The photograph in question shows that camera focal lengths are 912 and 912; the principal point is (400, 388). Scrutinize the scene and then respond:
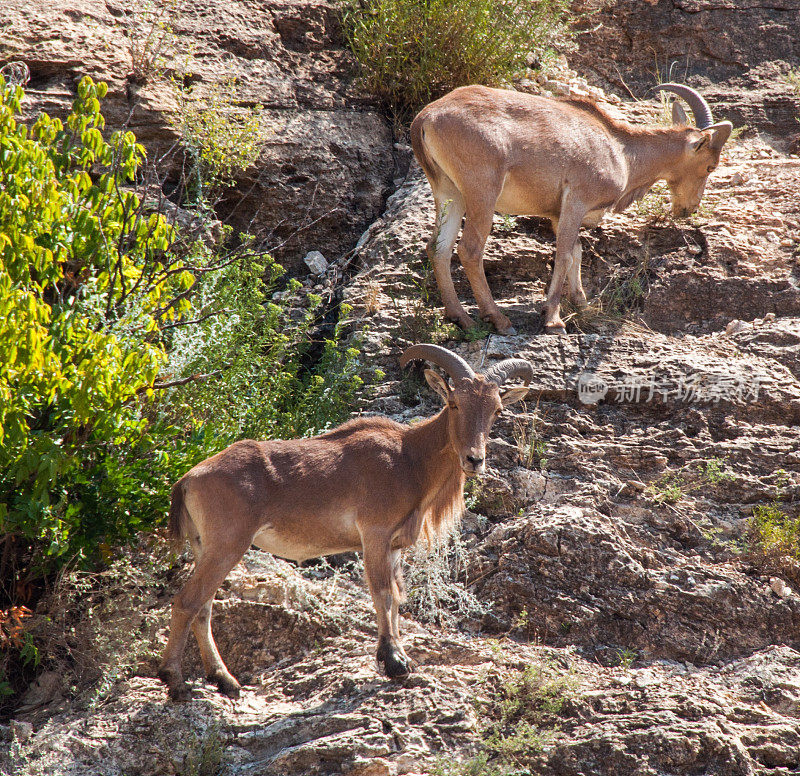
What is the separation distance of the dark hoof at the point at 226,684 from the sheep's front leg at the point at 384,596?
96 centimetres

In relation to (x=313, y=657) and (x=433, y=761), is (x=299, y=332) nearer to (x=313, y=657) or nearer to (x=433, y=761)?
(x=313, y=657)

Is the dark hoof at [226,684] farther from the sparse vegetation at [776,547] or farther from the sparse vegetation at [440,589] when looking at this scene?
the sparse vegetation at [776,547]

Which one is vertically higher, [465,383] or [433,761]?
[465,383]

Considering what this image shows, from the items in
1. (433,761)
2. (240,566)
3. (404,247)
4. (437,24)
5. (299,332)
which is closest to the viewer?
(433,761)

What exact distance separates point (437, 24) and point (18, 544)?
8.22 m

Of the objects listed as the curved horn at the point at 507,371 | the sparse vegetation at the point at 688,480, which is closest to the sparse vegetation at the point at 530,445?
the sparse vegetation at the point at 688,480

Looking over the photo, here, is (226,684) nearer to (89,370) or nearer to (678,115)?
(89,370)

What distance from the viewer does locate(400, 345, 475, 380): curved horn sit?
632 cm

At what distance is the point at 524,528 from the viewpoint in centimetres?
726

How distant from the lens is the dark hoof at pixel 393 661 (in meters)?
5.79

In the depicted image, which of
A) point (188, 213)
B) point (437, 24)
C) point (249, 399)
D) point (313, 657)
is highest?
point (437, 24)

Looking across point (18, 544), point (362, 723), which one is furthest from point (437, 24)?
point (362, 723)

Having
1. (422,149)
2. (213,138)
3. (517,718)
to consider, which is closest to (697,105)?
(422,149)

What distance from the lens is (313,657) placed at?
6.38 m
